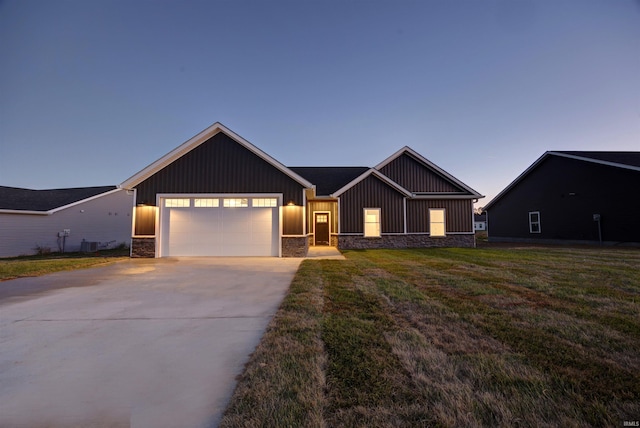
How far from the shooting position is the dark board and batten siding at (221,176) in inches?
464

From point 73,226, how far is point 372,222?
1890 centimetres

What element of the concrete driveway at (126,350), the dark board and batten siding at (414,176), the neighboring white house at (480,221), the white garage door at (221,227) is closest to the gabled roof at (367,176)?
the dark board and batten siding at (414,176)

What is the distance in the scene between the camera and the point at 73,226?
57.0 ft

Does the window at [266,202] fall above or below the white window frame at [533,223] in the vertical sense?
above

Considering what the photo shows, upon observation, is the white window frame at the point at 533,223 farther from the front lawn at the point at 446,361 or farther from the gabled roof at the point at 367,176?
the front lawn at the point at 446,361

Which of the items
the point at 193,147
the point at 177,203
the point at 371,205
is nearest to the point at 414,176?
the point at 371,205

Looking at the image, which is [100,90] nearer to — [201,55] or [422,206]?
[201,55]

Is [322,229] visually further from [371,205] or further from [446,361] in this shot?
[446,361]

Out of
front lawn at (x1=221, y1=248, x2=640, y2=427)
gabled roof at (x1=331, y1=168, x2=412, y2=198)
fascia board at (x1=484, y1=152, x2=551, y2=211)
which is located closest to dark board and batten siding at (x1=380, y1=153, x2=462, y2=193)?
gabled roof at (x1=331, y1=168, x2=412, y2=198)

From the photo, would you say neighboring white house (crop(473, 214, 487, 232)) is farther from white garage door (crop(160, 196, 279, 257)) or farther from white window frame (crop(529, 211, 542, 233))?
white garage door (crop(160, 196, 279, 257))

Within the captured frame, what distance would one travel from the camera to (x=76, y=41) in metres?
12.3

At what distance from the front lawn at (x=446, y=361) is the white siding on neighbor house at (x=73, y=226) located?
61.7 ft

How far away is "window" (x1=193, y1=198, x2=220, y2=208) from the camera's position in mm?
11883

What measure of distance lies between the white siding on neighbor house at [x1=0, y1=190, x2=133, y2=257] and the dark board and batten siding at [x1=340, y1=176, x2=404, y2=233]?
14.6 m
